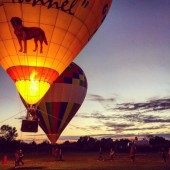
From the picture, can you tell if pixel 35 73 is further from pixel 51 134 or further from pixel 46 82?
pixel 51 134

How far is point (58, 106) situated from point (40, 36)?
14.5m

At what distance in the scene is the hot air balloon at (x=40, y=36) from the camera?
17328mm

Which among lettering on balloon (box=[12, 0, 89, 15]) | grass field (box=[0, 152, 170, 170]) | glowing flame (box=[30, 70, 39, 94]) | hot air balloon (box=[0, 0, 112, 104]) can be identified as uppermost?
lettering on balloon (box=[12, 0, 89, 15])

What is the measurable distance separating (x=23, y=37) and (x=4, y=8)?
5.80 feet

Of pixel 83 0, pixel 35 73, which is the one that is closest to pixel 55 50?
pixel 35 73

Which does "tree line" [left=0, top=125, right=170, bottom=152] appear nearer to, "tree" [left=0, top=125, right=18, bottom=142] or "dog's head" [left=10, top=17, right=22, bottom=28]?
"tree" [left=0, top=125, right=18, bottom=142]

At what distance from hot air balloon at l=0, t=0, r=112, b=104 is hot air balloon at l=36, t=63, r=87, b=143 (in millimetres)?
12294

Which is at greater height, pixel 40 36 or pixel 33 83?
pixel 40 36

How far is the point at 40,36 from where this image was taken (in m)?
17.8

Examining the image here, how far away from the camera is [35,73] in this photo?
1850cm

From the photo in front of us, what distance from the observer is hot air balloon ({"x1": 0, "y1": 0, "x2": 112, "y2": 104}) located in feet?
56.9

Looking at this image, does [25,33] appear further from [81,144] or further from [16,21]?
[81,144]

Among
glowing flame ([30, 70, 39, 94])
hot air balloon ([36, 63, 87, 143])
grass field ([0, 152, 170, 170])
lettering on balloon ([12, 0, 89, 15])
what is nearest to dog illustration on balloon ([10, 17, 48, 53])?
lettering on balloon ([12, 0, 89, 15])

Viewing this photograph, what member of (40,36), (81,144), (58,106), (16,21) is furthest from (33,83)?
(81,144)
